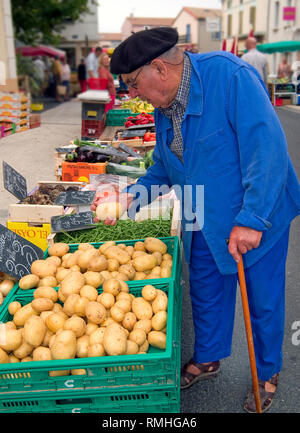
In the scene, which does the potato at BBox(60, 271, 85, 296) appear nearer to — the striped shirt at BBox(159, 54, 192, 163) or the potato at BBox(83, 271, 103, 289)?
the potato at BBox(83, 271, 103, 289)

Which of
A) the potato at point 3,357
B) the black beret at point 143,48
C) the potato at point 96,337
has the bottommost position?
the potato at point 3,357

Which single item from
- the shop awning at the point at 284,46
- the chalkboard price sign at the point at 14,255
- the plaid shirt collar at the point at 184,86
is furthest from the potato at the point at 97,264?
the shop awning at the point at 284,46

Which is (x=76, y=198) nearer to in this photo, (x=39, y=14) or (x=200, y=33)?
(x=39, y=14)

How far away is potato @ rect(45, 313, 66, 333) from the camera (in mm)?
2309

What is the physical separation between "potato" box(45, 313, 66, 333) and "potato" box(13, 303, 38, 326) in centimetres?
15

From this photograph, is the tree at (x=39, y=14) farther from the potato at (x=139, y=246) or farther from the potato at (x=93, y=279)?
the potato at (x=93, y=279)

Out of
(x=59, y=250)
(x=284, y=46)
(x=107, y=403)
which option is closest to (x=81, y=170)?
(x=59, y=250)

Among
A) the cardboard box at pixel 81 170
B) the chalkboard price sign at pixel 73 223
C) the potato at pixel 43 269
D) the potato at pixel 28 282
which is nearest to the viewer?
the potato at pixel 28 282

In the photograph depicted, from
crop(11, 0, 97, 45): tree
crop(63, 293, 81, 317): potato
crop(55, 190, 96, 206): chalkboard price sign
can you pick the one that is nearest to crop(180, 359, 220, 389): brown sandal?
crop(63, 293, 81, 317): potato

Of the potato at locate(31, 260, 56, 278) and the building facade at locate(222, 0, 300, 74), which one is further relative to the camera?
the building facade at locate(222, 0, 300, 74)

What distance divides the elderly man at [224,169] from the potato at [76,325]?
809 millimetres

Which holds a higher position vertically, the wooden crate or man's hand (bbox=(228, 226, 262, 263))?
man's hand (bbox=(228, 226, 262, 263))

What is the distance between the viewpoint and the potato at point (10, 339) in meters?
2.26
